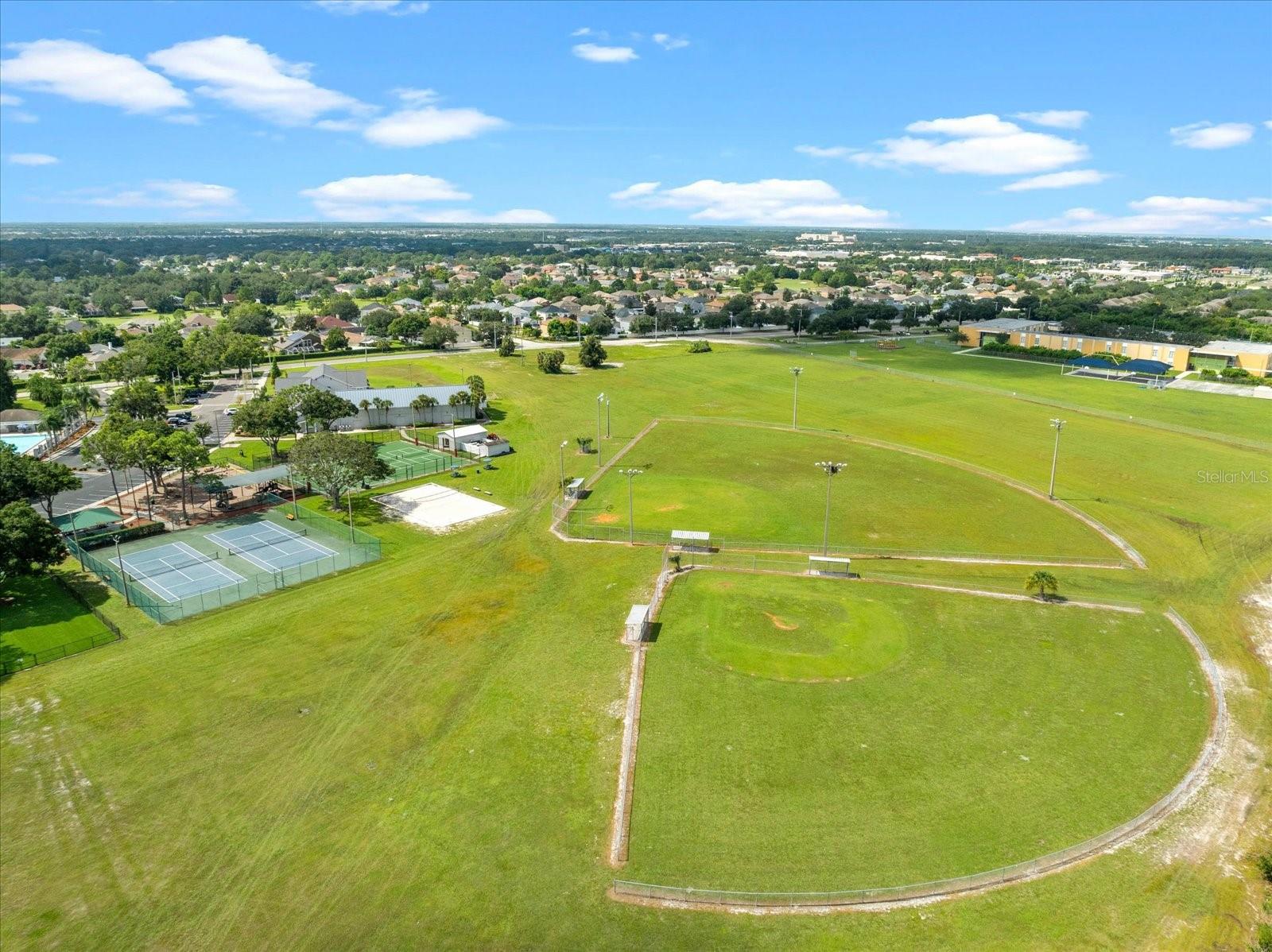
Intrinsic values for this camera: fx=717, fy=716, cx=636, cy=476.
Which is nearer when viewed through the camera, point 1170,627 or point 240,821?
point 240,821

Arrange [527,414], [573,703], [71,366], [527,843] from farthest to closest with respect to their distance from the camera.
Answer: [71,366]
[527,414]
[573,703]
[527,843]

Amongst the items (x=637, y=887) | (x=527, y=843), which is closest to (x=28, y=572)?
(x=527, y=843)

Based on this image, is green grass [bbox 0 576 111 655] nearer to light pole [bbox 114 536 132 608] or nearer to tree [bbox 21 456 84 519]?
→ light pole [bbox 114 536 132 608]

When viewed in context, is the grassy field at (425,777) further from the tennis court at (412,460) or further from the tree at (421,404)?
the tree at (421,404)

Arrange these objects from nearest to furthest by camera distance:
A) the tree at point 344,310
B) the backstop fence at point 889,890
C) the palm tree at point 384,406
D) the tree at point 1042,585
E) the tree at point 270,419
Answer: the backstop fence at point 889,890 < the tree at point 1042,585 < the tree at point 270,419 < the palm tree at point 384,406 < the tree at point 344,310

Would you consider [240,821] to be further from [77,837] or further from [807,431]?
[807,431]

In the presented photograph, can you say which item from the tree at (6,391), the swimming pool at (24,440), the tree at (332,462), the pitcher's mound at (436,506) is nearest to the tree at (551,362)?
the pitcher's mound at (436,506)

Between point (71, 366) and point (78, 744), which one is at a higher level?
point (71, 366)

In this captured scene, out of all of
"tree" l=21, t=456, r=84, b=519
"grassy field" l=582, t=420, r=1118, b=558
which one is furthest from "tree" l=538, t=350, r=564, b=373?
"tree" l=21, t=456, r=84, b=519

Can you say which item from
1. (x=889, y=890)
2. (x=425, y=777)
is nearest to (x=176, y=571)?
(x=425, y=777)
